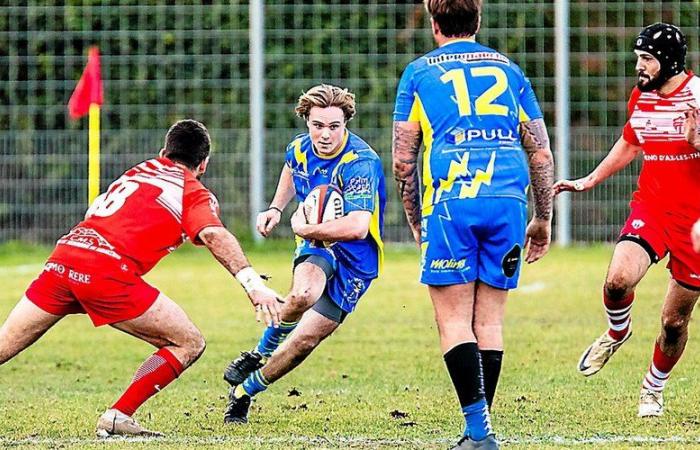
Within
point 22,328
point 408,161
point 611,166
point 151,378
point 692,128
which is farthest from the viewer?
point 611,166

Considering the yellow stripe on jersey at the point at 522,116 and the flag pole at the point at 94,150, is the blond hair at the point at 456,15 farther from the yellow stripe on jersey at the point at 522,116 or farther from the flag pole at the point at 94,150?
the flag pole at the point at 94,150

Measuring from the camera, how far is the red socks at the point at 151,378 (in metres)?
7.30

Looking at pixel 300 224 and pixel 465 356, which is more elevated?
pixel 300 224

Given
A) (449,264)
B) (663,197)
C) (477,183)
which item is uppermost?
(477,183)

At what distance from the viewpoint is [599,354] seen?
27.1 feet

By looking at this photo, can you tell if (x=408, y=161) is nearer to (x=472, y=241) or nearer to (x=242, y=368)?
(x=472, y=241)

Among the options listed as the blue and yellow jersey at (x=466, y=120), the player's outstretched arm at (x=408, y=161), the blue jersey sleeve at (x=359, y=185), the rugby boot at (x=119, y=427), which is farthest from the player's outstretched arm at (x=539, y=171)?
the rugby boot at (x=119, y=427)

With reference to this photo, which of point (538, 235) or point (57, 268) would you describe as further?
point (57, 268)

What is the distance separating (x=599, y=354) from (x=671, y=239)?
32.3 inches

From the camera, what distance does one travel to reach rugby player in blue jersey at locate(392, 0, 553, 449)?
6.35 meters

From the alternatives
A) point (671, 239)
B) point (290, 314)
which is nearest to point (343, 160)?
point (290, 314)

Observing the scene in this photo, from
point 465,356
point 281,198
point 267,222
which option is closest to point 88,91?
point 281,198

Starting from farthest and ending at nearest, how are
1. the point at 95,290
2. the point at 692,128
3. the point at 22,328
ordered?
the point at 692,128, the point at 22,328, the point at 95,290

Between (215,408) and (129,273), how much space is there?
1.58 metres
